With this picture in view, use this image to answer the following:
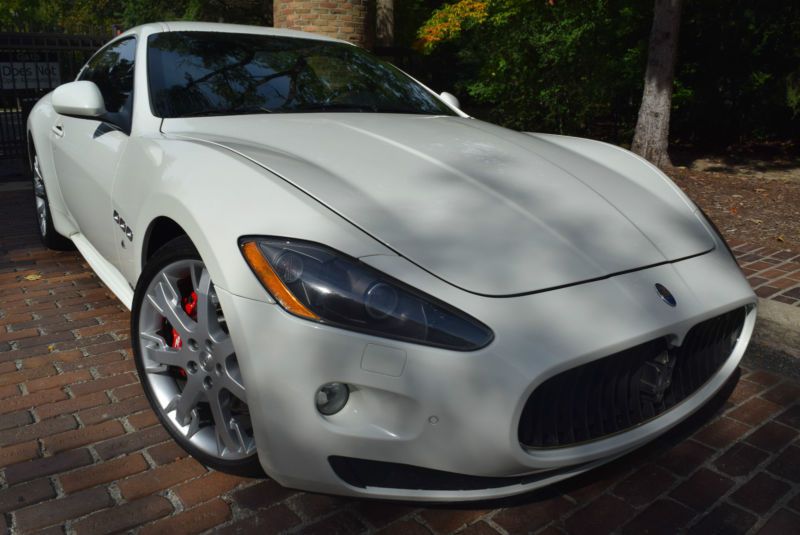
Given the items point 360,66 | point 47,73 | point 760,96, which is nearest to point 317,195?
point 360,66

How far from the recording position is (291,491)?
2.26 meters

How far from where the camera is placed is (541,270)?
201 centimetres

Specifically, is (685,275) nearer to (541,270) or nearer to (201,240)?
(541,270)

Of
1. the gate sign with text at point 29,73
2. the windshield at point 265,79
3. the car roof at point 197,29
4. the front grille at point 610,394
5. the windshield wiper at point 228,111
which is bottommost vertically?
the front grille at point 610,394

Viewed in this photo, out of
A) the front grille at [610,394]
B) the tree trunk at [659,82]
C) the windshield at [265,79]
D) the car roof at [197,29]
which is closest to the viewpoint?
the front grille at [610,394]

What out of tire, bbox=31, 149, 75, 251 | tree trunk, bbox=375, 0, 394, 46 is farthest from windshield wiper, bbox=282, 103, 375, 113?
tree trunk, bbox=375, 0, 394, 46

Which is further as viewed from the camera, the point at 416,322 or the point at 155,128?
the point at 155,128

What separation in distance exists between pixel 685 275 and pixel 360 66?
7.15 feet

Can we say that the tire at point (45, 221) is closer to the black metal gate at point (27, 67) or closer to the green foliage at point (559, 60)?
the black metal gate at point (27, 67)

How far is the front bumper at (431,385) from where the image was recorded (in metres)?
1.76

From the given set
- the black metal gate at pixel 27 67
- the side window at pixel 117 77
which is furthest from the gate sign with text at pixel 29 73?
the side window at pixel 117 77

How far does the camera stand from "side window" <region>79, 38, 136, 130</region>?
3.09 metres

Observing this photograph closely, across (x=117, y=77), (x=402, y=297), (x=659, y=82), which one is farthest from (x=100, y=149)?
(x=659, y=82)

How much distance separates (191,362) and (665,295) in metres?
1.49
